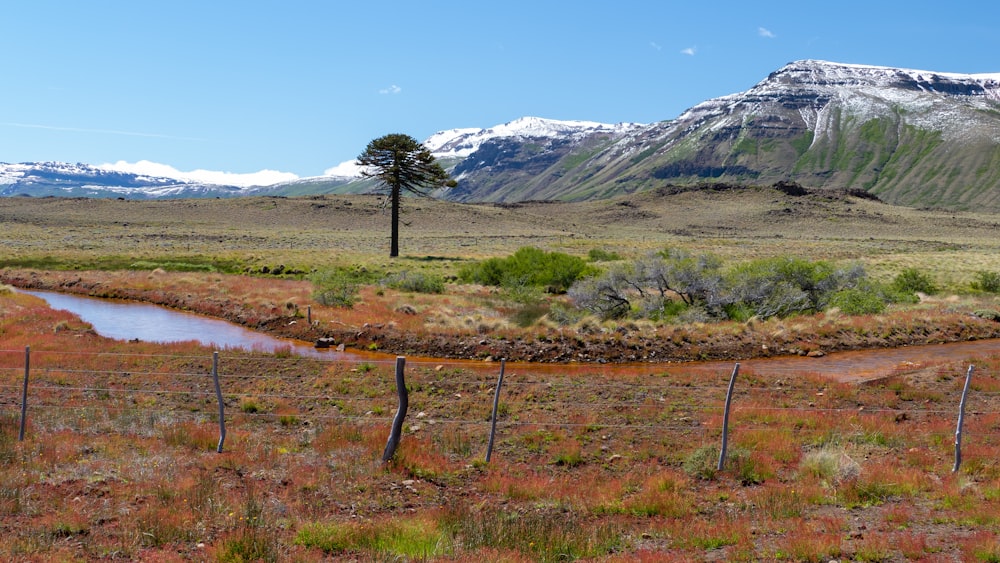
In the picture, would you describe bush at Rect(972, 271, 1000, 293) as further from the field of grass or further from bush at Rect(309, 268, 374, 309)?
bush at Rect(309, 268, 374, 309)

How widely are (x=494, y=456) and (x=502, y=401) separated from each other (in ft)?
11.8

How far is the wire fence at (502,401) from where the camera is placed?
40.2 ft

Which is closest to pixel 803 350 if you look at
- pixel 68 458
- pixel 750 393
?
pixel 750 393

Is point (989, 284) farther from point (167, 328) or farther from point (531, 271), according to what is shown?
point (167, 328)

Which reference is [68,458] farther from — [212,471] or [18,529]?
[18,529]

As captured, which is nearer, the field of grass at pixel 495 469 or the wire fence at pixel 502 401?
the field of grass at pixel 495 469

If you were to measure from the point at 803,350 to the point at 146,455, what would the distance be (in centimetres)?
2029

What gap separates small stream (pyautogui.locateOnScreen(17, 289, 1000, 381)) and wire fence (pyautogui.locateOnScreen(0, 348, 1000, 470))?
118 centimetres

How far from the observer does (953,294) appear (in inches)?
1391

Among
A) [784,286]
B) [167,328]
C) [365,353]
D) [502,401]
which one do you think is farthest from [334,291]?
[784,286]

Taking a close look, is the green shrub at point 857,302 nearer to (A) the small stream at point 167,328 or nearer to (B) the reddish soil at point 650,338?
(B) the reddish soil at point 650,338

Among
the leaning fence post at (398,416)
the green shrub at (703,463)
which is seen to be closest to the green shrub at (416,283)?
the leaning fence post at (398,416)

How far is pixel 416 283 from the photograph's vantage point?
34656 mm

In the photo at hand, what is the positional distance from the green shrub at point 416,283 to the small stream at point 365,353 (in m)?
9.63
